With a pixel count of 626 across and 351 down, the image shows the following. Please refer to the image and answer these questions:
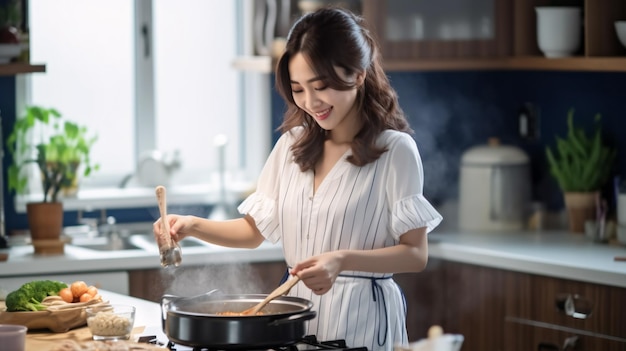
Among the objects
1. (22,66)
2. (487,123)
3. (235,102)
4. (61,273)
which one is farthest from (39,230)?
(487,123)

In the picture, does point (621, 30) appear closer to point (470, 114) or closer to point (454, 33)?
point (454, 33)

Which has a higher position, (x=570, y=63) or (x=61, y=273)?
(x=570, y=63)

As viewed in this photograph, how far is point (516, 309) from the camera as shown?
3828 mm

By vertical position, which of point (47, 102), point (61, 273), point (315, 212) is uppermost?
point (47, 102)

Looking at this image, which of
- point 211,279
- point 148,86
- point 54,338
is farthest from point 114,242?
point 54,338

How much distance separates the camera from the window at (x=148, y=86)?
471 cm

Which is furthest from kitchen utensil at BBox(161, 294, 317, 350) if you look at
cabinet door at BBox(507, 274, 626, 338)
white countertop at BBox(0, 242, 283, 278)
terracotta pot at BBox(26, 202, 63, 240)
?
terracotta pot at BBox(26, 202, 63, 240)

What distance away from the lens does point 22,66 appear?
161 inches

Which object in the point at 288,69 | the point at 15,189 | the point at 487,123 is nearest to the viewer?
the point at 288,69

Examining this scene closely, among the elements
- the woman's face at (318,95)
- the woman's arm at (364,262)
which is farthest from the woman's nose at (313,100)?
the woman's arm at (364,262)

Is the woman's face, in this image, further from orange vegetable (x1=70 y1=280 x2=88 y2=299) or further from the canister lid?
the canister lid

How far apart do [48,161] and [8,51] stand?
45 centimetres

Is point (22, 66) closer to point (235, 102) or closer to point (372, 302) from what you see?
point (235, 102)

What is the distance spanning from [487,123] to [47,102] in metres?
1.90
